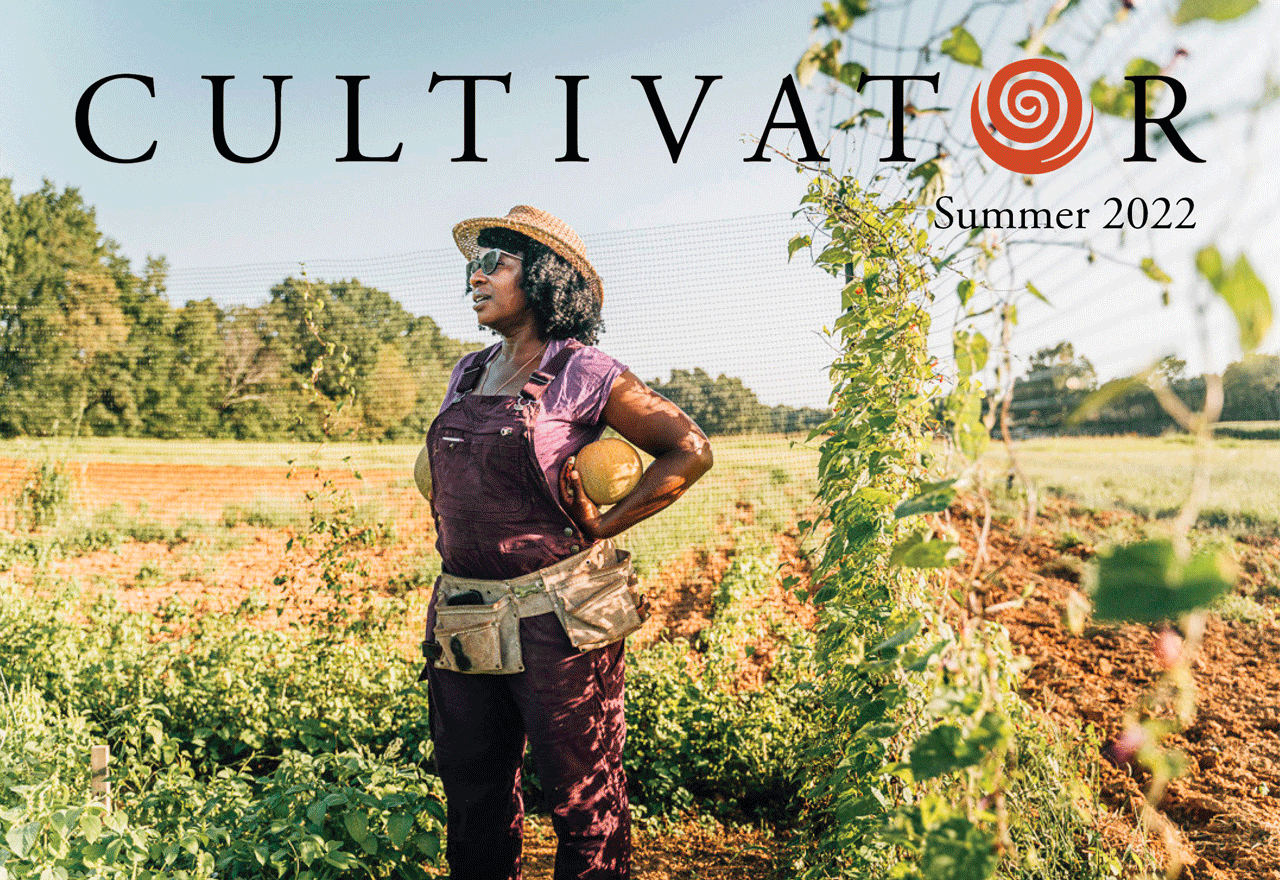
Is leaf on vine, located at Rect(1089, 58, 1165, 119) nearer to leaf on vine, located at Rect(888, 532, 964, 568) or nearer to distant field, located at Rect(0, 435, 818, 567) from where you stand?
leaf on vine, located at Rect(888, 532, 964, 568)

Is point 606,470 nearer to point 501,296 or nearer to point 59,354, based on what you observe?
point 501,296

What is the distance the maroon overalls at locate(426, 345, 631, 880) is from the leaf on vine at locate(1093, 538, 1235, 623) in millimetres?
1499

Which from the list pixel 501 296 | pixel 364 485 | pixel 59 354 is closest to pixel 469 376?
pixel 501 296

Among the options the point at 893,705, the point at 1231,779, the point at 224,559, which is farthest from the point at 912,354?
the point at 224,559

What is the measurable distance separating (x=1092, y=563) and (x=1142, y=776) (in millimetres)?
3191

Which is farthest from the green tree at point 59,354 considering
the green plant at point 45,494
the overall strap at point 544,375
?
the overall strap at point 544,375

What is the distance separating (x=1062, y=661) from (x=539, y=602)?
3513 millimetres

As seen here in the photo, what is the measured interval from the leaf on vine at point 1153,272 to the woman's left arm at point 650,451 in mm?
1330

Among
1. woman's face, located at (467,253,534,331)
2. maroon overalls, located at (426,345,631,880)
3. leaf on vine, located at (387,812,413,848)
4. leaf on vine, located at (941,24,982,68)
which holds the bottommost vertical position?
leaf on vine, located at (387,812,413,848)

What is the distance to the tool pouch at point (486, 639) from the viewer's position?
6.13 ft

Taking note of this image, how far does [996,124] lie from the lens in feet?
3.95

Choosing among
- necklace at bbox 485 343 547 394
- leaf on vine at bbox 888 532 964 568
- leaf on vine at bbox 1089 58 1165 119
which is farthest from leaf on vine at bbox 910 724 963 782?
necklace at bbox 485 343 547 394

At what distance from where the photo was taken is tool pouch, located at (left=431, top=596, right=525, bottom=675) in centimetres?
187

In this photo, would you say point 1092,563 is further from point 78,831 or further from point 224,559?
point 224,559
